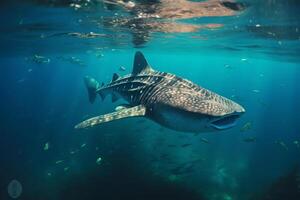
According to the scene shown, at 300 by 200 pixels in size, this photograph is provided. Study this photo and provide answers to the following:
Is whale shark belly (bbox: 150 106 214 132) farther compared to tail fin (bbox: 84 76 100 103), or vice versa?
tail fin (bbox: 84 76 100 103)

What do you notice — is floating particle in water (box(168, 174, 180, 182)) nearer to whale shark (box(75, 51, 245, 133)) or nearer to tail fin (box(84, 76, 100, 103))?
tail fin (box(84, 76, 100, 103))

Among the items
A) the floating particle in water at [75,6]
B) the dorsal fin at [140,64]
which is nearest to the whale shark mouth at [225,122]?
the dorsal fin at [140,64]

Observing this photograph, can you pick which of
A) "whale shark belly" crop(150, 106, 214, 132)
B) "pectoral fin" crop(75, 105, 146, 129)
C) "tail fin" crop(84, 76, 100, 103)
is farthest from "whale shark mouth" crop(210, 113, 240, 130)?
"tail fin" crop(84, 76, 100, 103)

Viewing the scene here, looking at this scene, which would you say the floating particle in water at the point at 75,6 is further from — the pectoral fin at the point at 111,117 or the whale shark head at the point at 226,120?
the whale shark head at the point at 226,120

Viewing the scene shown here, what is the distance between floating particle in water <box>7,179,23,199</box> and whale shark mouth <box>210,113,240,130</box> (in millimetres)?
15247

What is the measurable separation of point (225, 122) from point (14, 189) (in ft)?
53.1

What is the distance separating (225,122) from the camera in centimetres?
586

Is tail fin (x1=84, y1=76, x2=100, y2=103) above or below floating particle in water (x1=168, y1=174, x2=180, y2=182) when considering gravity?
above

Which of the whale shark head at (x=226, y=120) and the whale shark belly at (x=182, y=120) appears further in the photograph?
the whale shark belly at (x=182, y=120)

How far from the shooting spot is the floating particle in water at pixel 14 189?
18172 mm

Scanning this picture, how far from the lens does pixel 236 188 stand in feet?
56.9

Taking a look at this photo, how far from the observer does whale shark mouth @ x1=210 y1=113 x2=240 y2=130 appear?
18.8ft

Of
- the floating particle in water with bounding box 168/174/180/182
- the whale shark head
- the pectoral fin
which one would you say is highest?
the whale shark head

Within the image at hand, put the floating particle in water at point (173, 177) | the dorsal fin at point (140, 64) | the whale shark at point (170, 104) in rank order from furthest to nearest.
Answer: the floating particle in water at point (173, 177) < the dorsal fin at point (140, 64) < the whale shark at point (170, 104)
